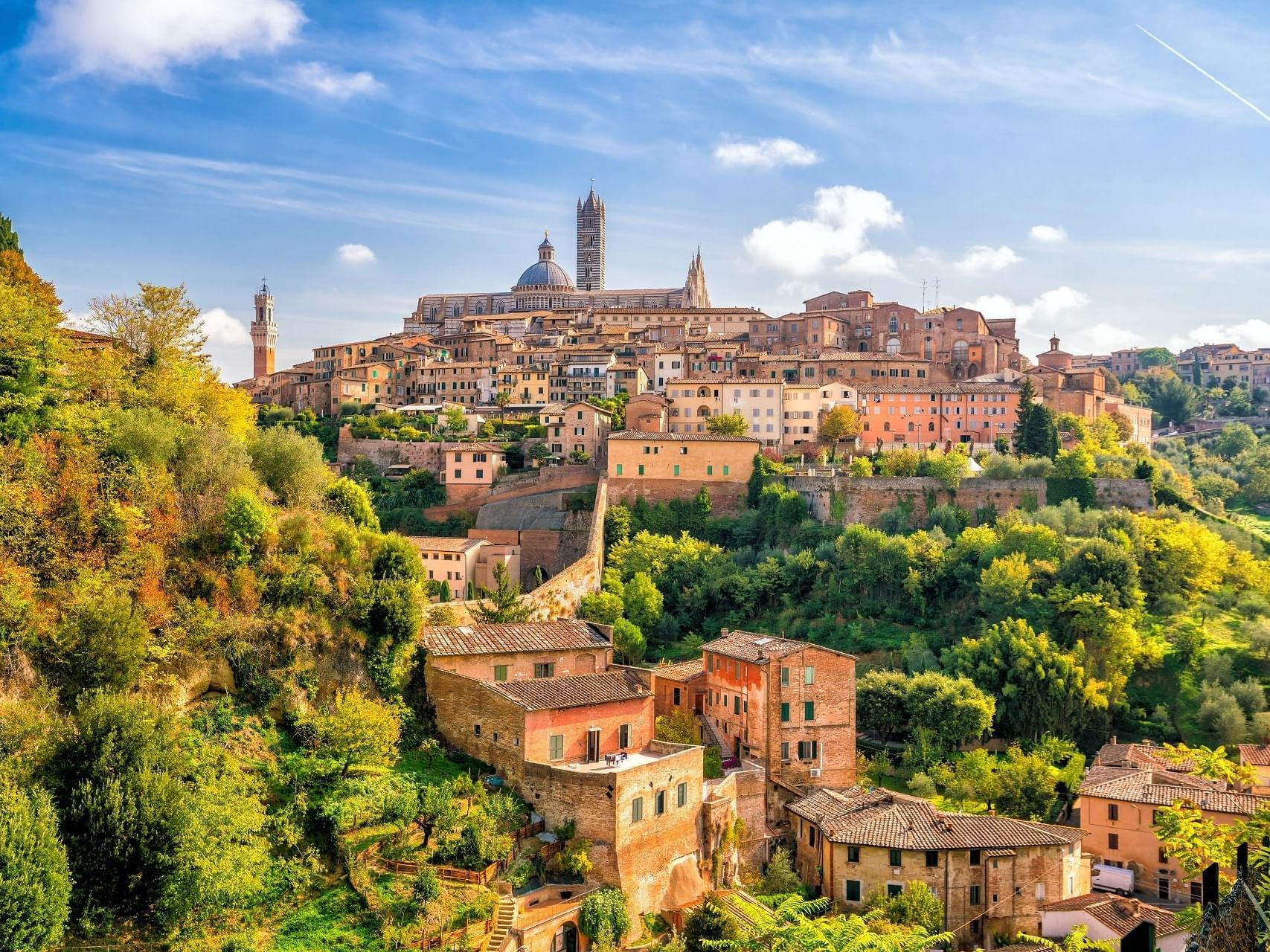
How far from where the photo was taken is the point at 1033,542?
4247 cm

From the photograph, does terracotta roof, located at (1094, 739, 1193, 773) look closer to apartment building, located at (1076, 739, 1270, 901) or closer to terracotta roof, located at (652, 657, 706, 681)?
apartment building, located at (1076, 739, 1270, 901)

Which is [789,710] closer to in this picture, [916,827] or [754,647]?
[754,647]

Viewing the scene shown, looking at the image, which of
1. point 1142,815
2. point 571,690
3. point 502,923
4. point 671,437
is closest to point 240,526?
point 571,690

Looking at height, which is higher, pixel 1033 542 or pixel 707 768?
pixel 1033 542

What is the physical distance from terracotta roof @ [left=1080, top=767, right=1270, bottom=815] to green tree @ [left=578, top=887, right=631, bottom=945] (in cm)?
1339

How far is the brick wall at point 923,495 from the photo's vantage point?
4828 cm

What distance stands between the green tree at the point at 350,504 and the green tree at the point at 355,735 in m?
8.18

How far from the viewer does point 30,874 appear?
15.3 meters

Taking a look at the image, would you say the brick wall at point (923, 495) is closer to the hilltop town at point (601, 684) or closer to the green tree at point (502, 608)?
the hilltop town at point (601, 684)

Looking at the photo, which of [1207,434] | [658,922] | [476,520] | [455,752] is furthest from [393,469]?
[1207,434]

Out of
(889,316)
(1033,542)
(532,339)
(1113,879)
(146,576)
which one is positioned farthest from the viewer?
(532,339)

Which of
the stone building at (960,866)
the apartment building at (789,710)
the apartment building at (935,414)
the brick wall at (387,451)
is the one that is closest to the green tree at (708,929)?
the stone building at (960,866)

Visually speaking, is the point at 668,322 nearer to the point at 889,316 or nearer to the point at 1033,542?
the point at 889,316

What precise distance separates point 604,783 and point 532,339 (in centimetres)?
5891
